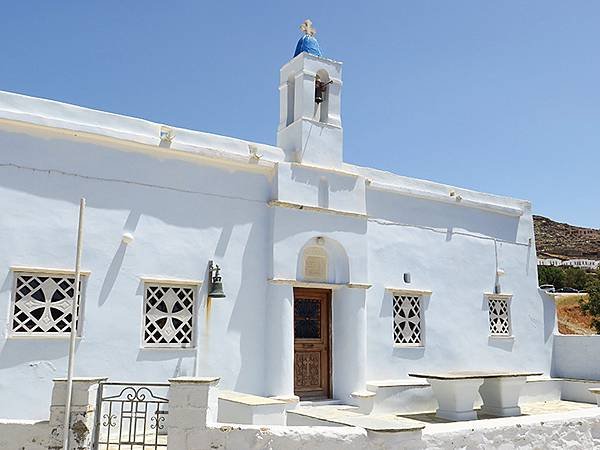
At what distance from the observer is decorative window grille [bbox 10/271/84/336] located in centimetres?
831

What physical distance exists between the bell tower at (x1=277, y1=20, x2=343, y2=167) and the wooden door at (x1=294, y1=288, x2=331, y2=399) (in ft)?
8.33

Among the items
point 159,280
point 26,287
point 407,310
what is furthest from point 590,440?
point 26,287

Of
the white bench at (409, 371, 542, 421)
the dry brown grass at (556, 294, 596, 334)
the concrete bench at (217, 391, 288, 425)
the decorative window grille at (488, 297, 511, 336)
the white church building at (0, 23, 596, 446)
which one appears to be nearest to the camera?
the concrete bench at (217, 391, 288, 425)

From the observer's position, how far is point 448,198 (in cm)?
1327

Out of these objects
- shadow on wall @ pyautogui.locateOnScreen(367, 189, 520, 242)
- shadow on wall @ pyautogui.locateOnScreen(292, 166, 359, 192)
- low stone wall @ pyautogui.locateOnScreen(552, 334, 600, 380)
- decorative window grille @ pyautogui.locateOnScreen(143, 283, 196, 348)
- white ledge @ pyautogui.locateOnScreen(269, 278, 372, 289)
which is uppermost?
shadow on wall @ pyautogui.locateOnScreen(292, 166, 359, 192)

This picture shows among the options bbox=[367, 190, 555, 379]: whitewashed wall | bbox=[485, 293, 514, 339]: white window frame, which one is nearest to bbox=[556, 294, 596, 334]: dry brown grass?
bbox=[367, 190, 555, 379]: whitewashed wall

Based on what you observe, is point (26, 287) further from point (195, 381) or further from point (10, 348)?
point (195, 381)

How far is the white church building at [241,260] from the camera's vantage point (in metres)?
8.55

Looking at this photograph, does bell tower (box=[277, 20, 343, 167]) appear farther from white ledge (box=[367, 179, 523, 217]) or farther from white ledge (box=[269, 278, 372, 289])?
white ledge (box=[269, 278, 372, 289])

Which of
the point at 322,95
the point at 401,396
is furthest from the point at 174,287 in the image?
the point at 322,95

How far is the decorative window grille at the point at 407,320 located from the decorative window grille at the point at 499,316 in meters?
2.20

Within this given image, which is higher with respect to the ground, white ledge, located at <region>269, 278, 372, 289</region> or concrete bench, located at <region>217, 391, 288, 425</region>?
white ledge, located at <region>269, 278, 372, 289</region>

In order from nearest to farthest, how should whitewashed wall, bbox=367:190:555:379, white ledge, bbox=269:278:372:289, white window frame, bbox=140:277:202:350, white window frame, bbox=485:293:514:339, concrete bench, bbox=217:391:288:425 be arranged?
concrete bench, bbox=217:391:288:425 < white window frame, bbox=140:277:202:350 < white ledge, bbox=269:278:372:289 < whitewashed wall, bbox=367:190:555:379 < white window frame, bbox=485:293:514:339

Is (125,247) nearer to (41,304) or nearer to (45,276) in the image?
(45,276)
